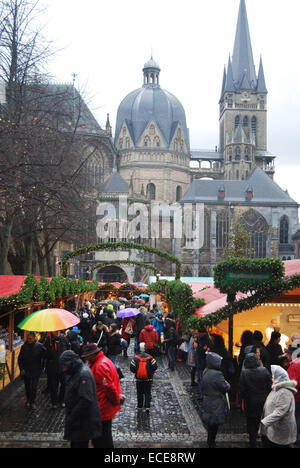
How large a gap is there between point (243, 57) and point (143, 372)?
80.9 metres

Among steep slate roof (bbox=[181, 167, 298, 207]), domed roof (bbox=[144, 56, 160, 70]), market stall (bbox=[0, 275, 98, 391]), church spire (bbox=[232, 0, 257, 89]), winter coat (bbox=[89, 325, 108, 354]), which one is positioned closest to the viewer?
market stall (bbox=[0, 275, 98, 391])

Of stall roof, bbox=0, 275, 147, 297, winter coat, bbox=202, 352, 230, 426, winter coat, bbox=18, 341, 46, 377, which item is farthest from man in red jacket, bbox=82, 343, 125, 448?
stall roof, bbox=0, 275, 147, 297

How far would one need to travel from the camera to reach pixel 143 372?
28.9 ft

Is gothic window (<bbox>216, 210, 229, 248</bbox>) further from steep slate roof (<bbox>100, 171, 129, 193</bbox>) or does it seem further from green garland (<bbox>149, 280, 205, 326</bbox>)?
A: green garland (<bbox>149, 280, 205, 326</bbox>)

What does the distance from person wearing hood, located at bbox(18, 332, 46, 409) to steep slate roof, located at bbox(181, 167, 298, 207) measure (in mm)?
54928

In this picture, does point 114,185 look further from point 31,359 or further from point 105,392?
point 105,392

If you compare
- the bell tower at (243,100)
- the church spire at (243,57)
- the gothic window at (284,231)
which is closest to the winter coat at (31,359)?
the gothic window at (284,231)

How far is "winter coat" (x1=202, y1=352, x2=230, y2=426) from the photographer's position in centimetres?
684

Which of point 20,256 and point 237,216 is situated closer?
point 20,256

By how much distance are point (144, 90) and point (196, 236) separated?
80.5ft

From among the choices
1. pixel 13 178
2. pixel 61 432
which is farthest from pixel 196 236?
pixel 61 432
